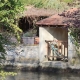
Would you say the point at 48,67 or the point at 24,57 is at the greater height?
the point at 24,57

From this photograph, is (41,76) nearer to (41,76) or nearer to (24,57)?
(41,76)

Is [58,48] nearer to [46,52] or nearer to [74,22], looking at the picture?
[46,52]

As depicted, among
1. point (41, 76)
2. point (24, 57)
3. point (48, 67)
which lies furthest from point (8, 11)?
point (24, 57)

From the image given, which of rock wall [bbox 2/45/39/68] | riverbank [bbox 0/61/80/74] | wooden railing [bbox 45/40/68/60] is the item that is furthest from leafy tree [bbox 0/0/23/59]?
wooden railing [bbox 45/40/68/60]

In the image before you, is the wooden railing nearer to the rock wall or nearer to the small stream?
the rock wall

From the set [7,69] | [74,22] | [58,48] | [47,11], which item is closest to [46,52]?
[58,48]

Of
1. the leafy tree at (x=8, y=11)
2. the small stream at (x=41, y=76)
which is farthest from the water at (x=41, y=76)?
the leafy tree at (x=8, y=11)

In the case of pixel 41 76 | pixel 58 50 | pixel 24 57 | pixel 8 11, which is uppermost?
pixel 8 11

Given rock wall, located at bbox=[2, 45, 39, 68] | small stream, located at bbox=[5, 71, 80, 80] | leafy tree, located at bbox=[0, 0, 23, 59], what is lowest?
small stream, located at bbox=[5, 71, 80, 80]

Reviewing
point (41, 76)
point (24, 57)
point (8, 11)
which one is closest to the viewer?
point (8, 11)

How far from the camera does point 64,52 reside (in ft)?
77.5

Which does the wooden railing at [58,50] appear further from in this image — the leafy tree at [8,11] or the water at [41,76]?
the leafy tree at [8,11]

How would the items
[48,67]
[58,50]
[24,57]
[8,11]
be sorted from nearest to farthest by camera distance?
[8,11], [48,67], [58,50], [24,57]

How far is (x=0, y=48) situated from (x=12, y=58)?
46.5ft
